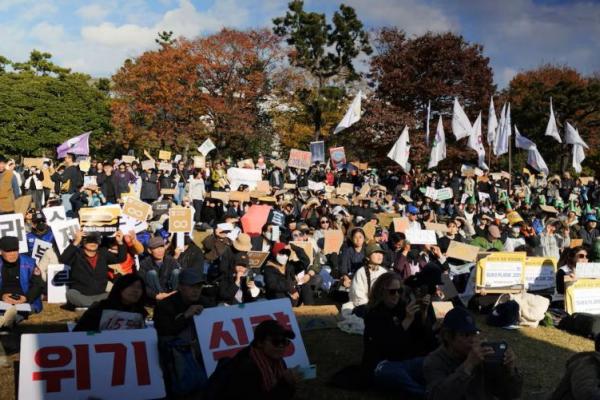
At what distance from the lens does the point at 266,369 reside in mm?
4051

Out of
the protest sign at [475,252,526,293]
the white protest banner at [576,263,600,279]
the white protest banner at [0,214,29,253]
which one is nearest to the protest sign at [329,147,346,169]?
the protest sign at [475,252,526,293]

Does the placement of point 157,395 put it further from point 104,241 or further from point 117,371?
point 104,241

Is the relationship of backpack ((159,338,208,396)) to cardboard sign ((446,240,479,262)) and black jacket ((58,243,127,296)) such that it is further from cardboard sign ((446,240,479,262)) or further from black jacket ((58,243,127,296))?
cardboard sign ((446,240,479,262))

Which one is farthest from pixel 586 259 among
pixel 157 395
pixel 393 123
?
pixel 393 123

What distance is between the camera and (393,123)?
107 feet

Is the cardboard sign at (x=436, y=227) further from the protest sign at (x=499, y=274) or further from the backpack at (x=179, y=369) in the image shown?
the backpack at (x=179, y=369)

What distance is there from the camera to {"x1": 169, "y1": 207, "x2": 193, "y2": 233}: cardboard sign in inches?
454

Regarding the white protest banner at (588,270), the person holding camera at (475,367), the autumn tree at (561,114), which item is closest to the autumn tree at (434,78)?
the autumn tree at (561,114)

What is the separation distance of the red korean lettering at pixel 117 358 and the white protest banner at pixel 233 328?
30.0 inches

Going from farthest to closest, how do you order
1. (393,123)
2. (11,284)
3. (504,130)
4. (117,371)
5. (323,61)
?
(323,61) < (393,123) < (504,130) < (11,284) < (117,371)

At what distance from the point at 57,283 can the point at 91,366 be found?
4.79 meters

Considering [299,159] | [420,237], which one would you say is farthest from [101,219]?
[299,159]

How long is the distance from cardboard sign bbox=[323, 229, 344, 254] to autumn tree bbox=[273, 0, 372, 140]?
30.0 meters

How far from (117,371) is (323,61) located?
41.7 m
